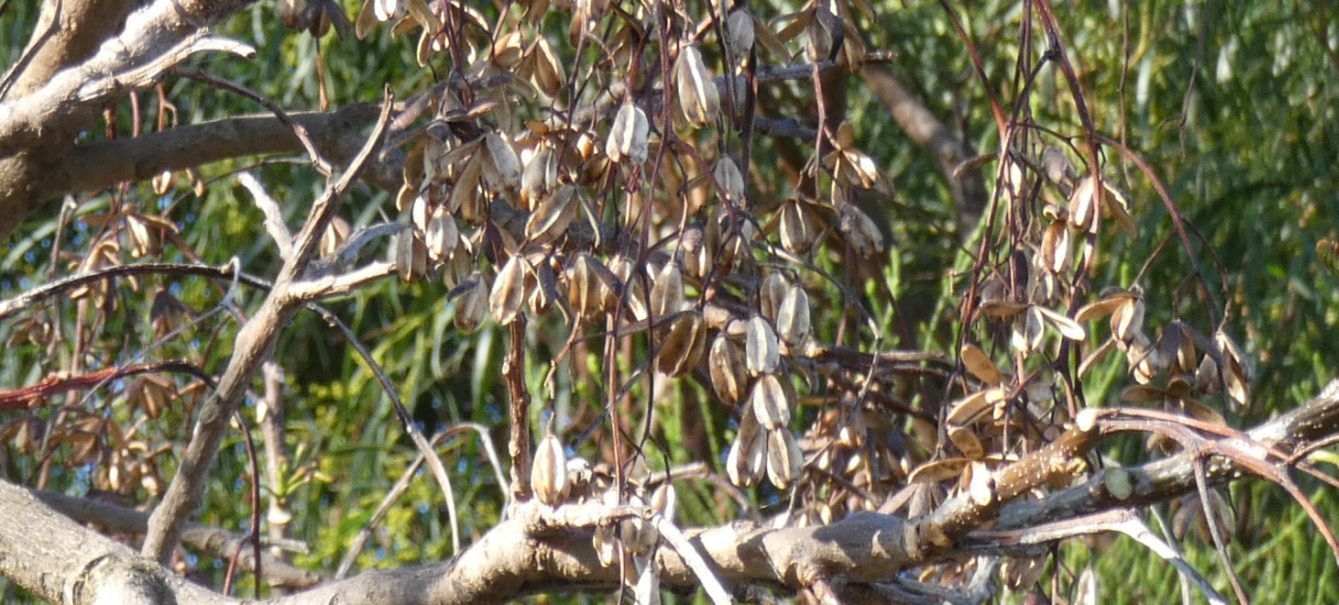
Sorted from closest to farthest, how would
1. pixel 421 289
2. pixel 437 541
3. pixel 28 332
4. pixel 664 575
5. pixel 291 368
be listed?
pixel 664 575 < pixel 28 332 < pixel 437 541 < pixel 421 289 < pixel 291 368

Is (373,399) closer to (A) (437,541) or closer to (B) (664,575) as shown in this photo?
(A) (437,541)

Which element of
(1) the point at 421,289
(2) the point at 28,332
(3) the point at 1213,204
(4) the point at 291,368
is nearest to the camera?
(2) the point at 28,332

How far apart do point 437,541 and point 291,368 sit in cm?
60

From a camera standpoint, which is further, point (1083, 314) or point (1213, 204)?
point (1213, 204)

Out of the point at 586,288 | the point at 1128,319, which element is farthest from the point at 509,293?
the point at 1128,319

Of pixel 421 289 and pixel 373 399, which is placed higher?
pixel 421 289

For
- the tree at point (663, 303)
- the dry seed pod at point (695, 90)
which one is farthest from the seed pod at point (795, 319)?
the dry seed pod at point (695, 90)

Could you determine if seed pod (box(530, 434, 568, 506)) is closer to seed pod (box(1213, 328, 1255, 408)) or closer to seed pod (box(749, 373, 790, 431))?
seed pod (box(749, 373, 790, 431))

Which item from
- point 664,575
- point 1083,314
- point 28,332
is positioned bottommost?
point 664,575

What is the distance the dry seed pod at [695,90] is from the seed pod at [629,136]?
0.03 m

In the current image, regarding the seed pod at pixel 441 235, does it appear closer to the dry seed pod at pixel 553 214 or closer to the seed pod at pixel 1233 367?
the dry seed pod at pixel 553 214

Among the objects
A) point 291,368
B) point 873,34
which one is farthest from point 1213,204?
point 291,368

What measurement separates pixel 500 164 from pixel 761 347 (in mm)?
180

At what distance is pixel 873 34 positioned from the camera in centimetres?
247
